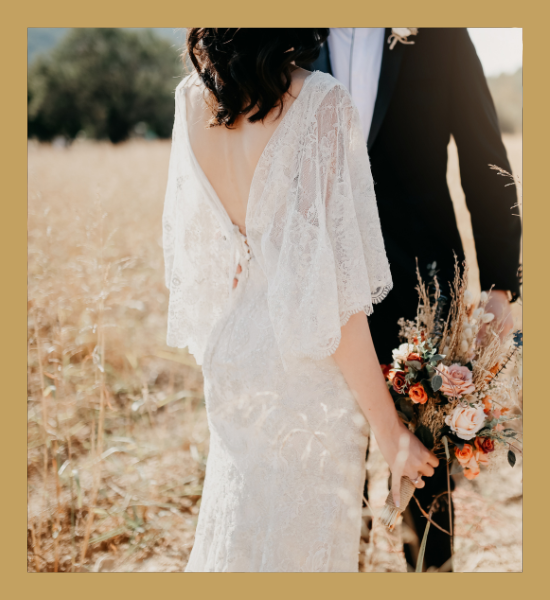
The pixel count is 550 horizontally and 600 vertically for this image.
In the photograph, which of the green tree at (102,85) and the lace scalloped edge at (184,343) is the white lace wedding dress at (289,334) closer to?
the lace scalloped edge at (184,343)

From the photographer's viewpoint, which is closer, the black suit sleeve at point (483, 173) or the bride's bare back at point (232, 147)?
the bride's bare back at point (232, 147)

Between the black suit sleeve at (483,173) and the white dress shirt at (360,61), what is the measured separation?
0.86 feet

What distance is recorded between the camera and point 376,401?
3.86 feet

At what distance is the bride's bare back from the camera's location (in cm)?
113

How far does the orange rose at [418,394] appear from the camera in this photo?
1202 mm

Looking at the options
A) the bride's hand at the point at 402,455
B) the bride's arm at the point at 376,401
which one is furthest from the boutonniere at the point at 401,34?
the bride's hand at the point at 402,455

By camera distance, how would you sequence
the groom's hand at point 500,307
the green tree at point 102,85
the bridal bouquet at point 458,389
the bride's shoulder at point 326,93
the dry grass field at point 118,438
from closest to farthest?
the bride's shoulder at point 326,93 < the bridal bouquet at point 458,389 < the groom's hand at point 500,307 < the dry grass field at point 118,438 < the green tree at point 102,85

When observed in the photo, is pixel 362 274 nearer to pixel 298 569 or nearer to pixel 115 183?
pixel 298 569

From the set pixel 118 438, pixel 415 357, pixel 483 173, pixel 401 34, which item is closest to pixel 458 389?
pixel 415 357

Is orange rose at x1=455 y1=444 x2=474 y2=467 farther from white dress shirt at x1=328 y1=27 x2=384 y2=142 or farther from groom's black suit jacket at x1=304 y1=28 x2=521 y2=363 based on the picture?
white dress shirt at x1=328 y1=27 x2=384 y2=142

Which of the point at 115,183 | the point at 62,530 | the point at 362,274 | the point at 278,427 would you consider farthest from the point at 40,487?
the point at 115,183

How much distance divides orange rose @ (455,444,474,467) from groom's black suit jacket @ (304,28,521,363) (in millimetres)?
531

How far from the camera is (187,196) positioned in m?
1.41

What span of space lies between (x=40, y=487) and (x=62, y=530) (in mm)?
307
